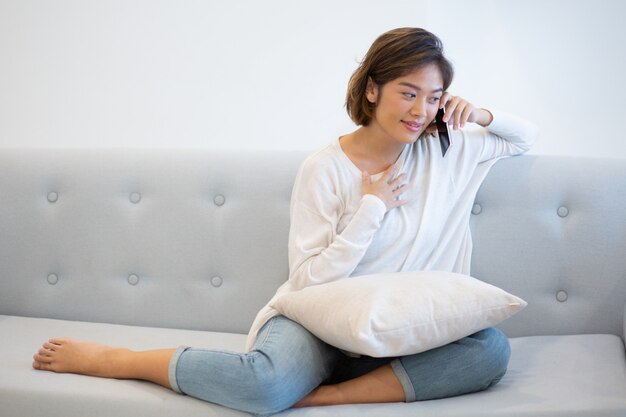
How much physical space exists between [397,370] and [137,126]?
4.62 feet

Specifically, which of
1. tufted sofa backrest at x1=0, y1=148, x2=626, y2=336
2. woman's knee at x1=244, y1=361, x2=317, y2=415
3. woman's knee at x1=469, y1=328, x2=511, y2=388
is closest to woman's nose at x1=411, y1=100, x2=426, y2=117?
tufted sofa backrest at x1=0, y1=148, x2=626, y2=336

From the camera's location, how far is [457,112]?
5.96 feet

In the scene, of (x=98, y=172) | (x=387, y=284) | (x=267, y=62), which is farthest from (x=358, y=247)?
(x=267, y=62)

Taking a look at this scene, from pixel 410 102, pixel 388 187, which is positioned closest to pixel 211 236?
pixel 388 187

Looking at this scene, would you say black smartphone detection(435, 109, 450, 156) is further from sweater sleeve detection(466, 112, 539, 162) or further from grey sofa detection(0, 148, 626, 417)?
grey sofa detection(0, 148, 626, 417)

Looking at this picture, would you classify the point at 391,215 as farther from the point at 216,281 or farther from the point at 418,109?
the point at 216,281

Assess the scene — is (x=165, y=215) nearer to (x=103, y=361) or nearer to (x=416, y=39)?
(x=103, y=361)

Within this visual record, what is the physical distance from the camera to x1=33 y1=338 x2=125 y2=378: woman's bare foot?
166 centimetres

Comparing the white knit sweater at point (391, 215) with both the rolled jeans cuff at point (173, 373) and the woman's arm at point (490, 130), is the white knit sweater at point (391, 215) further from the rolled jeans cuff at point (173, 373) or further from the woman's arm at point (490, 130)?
the rolled jeans cuff at point (173, 373)

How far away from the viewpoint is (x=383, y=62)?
1.75 m

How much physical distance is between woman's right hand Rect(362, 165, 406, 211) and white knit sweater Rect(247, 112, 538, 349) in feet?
0.06

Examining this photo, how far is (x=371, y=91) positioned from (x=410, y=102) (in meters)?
0.11

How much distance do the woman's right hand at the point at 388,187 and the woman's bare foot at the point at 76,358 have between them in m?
0.65

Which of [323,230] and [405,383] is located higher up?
[323,230]
